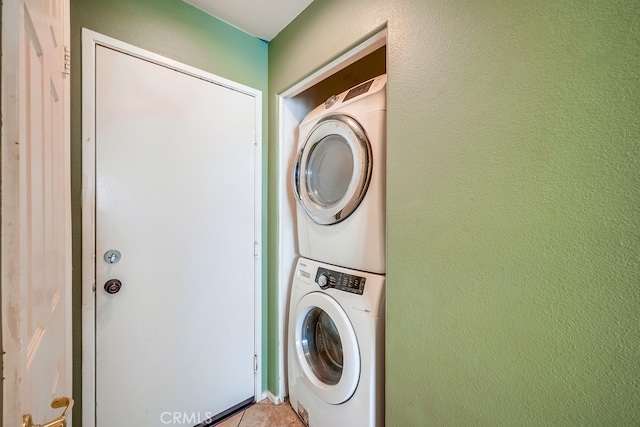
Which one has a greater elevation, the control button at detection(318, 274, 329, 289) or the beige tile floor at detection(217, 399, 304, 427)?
the control button at detection(318, 274, 329, 289)

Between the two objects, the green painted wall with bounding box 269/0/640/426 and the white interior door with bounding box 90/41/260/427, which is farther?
the white interior door with bounding box 90/41/260/427

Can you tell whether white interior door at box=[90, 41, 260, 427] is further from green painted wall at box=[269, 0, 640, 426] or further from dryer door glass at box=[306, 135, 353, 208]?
green painted wall at box=[269, 0, 640, 426]

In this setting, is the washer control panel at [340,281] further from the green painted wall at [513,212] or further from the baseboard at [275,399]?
the baseboard at [275,399]

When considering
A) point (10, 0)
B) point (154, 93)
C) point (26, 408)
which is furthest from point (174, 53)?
point (26, 408)

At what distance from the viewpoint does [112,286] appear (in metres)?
1.10

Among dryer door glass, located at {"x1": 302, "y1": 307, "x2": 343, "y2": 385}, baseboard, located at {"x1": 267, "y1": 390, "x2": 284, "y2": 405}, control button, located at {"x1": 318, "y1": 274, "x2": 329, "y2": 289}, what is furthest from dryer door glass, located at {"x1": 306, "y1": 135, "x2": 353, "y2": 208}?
baseboard, located at {"x1": 267, "y1": 390, "x2": 284, "y2": 405}

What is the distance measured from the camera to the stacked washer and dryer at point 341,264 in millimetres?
1020

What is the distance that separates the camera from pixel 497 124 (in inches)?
26.2

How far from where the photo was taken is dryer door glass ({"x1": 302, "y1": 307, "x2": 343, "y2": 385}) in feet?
4.34

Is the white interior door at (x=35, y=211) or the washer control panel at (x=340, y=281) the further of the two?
the washer control panel at (x=340, y=281)

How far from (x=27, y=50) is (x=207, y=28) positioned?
1175 millimetres

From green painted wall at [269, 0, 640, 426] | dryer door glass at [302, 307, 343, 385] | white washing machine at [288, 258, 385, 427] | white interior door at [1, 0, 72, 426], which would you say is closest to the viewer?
white interior door at [1, 0, 72, 426]

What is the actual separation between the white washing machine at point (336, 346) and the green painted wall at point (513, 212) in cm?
10

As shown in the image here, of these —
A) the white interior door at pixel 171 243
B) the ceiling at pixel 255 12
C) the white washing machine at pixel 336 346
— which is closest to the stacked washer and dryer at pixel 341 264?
the white washing machine at pixel 336 346
